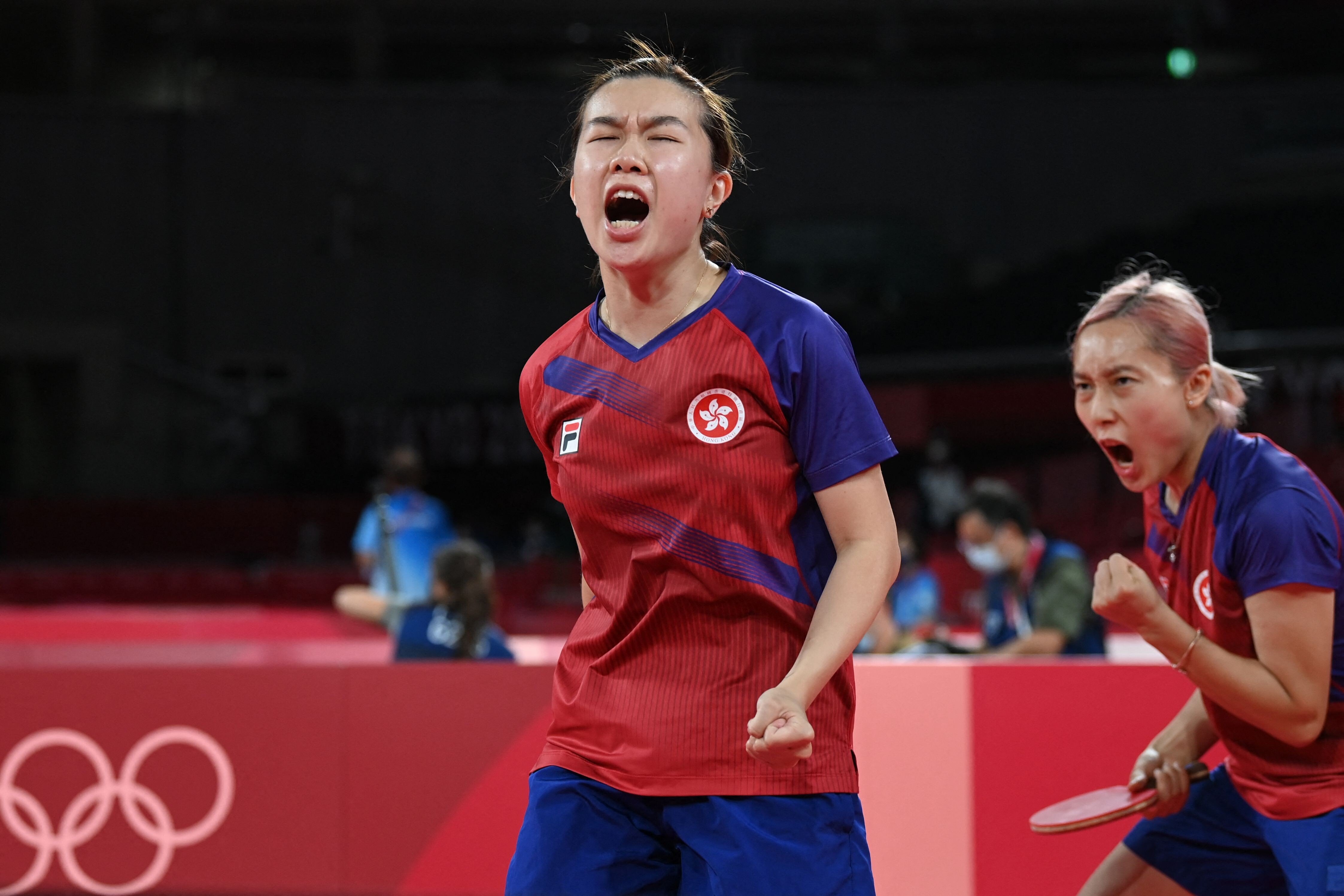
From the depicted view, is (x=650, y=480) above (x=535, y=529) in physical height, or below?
above

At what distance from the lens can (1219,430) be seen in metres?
2.10

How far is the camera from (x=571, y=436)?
5.89 feet

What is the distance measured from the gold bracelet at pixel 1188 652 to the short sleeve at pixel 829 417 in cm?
60

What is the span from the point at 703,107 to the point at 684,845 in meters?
1.01

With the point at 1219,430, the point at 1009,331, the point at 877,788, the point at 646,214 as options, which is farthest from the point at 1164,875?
the point at 1009,331

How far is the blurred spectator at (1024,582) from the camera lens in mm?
4688

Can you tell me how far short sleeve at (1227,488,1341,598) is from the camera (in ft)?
6.21

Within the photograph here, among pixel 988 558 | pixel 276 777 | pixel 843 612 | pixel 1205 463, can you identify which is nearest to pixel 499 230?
pixel 988 558

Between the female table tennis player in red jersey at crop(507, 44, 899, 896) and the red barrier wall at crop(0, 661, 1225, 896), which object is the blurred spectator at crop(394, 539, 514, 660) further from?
the female table tennis player in red jersey at crop(507, 44, 899, 896)

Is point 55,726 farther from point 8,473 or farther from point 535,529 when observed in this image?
point 8,473

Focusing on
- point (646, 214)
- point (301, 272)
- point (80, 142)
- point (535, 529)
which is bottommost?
point (535, 529)

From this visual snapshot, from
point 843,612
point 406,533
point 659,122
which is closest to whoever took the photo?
point 843,612

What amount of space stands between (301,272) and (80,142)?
9.24 ft

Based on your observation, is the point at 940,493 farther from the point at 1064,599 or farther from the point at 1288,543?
the point at 1288,543
